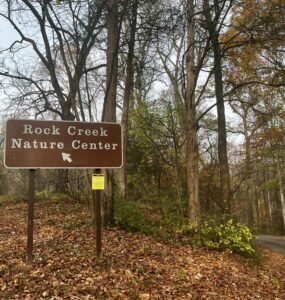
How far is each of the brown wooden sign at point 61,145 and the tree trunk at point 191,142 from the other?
3.85 metres

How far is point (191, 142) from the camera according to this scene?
403 inches

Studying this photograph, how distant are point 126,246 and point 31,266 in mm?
2337

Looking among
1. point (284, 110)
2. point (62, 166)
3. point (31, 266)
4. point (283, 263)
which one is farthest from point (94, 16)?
point (284, 110)

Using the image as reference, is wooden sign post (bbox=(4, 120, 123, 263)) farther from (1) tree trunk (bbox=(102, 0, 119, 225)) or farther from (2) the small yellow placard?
(1) tree trunk (bbox=(102, 0, 119, 225))

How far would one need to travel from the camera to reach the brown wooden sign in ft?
20.0

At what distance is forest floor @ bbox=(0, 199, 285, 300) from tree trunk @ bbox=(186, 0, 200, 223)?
5.07 ft

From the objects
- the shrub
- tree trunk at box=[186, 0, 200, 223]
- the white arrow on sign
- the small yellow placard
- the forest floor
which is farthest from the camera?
tree trunk at box=[186, 0, 200, 223]

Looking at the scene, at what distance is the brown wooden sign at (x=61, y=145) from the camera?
610 cm

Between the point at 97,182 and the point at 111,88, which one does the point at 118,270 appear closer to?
the point at 97,182

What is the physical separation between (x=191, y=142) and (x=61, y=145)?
480 centimetres

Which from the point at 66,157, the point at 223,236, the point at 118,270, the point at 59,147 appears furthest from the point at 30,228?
the point at 223,236

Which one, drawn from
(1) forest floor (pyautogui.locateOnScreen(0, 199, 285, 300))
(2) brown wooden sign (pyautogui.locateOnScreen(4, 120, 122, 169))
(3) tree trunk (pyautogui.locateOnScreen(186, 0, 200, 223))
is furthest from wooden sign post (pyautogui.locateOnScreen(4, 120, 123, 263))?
(3) tree trunk (pyautogui.locateOnScreen(186, 0, 200, 223))

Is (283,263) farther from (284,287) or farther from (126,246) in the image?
(126,246)

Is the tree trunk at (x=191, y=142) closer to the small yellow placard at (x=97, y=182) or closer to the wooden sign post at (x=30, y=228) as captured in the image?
the small yellow placard at (x=97, y=182)
